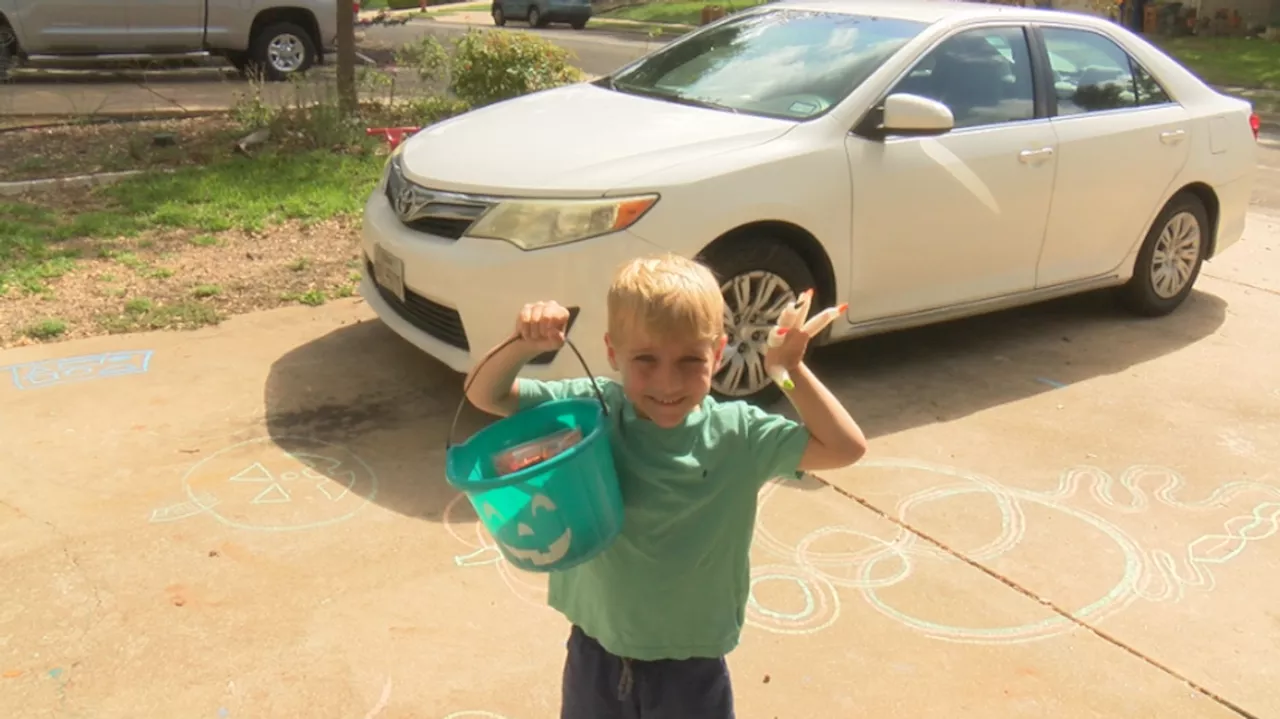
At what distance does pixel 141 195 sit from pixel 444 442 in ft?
13.5

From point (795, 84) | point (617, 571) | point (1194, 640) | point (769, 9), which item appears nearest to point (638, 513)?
point (617, 571)

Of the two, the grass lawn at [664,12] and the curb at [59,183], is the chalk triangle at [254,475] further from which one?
the grass lawn at [664,12]

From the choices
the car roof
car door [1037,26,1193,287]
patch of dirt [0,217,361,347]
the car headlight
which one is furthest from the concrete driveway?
the car roof

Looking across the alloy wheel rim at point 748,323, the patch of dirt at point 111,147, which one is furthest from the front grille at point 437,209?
the patch of dirt at point 111,147

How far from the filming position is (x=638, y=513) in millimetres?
2020

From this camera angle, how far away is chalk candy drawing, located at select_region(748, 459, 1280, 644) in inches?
134

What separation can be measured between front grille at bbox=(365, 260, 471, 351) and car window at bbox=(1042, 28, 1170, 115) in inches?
121

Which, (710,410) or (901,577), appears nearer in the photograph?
(710,410)

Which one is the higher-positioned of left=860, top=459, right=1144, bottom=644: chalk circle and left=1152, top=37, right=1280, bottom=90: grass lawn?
left=1152, top=37, right=1280, bottom=90: grass lawn

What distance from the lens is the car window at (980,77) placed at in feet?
16.9

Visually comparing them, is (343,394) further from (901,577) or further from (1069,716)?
(1069,716)

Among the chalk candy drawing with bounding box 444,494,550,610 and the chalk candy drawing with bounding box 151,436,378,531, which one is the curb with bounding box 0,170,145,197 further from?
the chalk candy drawing with bounding box 444,494,550,610

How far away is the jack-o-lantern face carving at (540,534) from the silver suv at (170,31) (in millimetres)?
10931

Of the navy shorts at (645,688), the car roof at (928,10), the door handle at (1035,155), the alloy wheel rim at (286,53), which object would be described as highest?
the car roof at (928,10)
